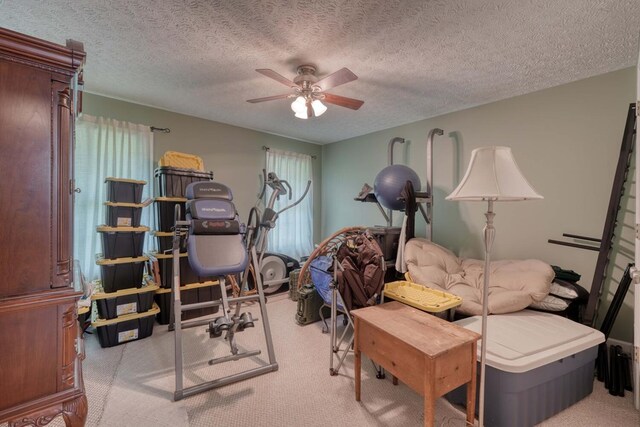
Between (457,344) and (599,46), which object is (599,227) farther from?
(457,344)

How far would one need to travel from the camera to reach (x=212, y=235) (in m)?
2.39

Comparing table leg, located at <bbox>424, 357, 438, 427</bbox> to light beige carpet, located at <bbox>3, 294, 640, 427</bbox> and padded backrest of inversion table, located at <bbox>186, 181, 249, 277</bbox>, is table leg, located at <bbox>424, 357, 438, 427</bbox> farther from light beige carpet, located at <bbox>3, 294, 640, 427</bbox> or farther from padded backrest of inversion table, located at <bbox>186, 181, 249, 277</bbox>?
padded backrest of inversion table, located at <bbox>186, 181, 249, 277</bbox>

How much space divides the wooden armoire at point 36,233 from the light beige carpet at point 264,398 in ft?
2.40

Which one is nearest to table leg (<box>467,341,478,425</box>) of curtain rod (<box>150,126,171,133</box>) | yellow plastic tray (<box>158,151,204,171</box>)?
yellow plastic tray (<box>158,151,204,171</box>)

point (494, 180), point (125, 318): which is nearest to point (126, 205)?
point (125, 318)

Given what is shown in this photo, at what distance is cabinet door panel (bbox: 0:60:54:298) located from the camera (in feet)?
3.52

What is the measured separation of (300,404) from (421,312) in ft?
3.40

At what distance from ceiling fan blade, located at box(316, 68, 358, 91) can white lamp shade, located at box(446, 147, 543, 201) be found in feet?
3.62

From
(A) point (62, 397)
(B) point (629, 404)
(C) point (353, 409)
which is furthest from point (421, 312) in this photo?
(A) point (62, 397)

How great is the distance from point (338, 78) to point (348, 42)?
27 cm

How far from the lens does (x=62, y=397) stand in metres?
1.19

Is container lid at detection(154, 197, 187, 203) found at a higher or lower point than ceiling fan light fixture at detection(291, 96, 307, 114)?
lower

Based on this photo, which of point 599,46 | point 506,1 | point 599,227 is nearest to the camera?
point 506,1

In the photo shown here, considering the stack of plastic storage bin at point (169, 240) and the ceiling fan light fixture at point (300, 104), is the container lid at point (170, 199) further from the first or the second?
the ceiling fan light fixture at point (300, 104)
